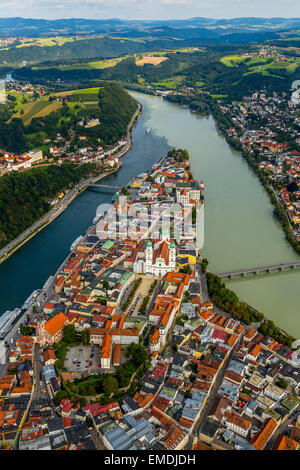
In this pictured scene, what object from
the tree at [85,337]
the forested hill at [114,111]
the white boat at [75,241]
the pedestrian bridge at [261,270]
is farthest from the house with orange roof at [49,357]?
the forested hill at [114,111]

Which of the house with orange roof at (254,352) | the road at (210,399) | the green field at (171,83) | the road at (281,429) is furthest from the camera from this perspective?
the green field at (171,83)

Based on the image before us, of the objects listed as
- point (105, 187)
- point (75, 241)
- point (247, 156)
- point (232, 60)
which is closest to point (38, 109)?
point (105, 187)

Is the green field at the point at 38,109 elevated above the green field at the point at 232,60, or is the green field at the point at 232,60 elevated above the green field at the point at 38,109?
the green field at the point at 232,60

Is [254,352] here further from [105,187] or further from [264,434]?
[105,187]

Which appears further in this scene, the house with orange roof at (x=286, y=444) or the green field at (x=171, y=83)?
the green field at (x=171, y=83)

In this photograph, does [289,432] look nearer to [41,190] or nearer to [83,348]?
[83,348]

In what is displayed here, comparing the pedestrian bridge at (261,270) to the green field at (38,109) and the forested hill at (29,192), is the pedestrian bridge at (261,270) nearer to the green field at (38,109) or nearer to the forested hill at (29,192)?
the forested hill at (29,192)

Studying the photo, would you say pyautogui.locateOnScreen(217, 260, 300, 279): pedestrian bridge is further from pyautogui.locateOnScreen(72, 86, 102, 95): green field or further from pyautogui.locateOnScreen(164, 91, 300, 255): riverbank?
pyautogui.locateOnScreen(72, 86, 102, 95): green field
